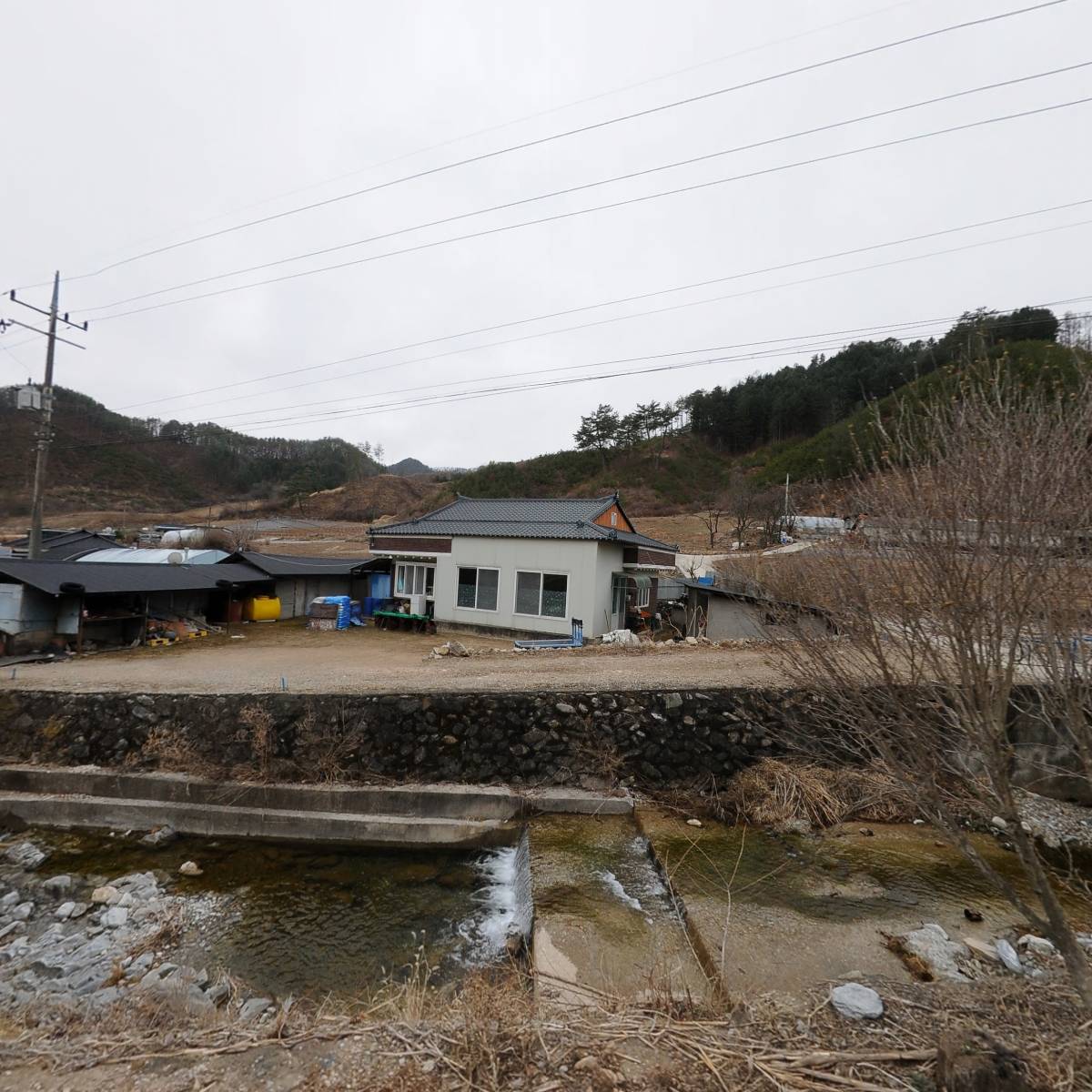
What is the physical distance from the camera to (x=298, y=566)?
19.0 meters

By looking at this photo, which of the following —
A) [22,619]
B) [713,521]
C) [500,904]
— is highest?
[713,521]

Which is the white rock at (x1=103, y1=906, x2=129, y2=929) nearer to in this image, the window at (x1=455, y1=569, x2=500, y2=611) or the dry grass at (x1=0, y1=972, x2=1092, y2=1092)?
the dry grass at (x1=0, y1=972, x2=1092, y2=1092)

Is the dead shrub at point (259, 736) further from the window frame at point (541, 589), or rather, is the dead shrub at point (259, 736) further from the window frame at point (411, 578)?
the window frame at point (411, 578)

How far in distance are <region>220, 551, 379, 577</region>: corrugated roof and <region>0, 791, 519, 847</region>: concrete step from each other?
10.5 meters

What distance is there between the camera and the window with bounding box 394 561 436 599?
683 inches

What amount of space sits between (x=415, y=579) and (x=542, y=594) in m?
4.84

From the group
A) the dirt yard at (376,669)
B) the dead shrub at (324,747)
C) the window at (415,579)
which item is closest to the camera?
the dead shrub at (324,747)

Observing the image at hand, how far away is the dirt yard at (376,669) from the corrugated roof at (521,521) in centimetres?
360

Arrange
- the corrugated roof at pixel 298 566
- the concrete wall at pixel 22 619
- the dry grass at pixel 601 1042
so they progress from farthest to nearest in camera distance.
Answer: the corrugated roof at pixel 298 566 → the concrete wall at pixel 22 619 → the dry grass at pixel 601 1042

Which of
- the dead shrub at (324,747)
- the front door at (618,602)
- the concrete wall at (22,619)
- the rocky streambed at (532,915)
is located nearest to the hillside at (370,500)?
the front door at (618,602)

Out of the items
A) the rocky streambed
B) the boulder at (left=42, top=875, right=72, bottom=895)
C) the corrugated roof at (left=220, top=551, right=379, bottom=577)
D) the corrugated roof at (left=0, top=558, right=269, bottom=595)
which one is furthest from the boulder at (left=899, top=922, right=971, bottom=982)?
the corrugated roof at (left=220, top=551, right=379, bottom=577)

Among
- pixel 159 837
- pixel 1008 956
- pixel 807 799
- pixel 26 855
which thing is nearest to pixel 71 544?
pixel 26 855

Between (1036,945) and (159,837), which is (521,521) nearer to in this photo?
(159,837)

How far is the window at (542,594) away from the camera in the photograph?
15.0 meters
